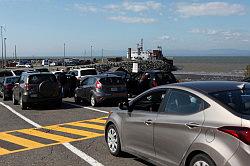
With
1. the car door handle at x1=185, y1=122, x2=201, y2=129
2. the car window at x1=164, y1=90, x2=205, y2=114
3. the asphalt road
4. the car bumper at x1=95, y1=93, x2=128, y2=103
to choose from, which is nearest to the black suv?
the asphalt road

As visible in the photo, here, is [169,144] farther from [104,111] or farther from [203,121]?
[104,111]

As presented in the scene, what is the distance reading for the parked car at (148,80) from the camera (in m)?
20.9

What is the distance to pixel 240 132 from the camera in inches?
193

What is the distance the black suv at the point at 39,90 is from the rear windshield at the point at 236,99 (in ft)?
41.8

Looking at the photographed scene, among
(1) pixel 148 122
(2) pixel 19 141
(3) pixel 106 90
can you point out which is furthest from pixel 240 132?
(3) pixel 106 90

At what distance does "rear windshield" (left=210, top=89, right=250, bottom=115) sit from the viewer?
17.6 ft

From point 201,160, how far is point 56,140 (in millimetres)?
5508

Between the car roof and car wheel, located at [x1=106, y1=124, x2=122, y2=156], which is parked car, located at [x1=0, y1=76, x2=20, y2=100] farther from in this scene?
the car roof

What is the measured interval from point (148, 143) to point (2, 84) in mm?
20774

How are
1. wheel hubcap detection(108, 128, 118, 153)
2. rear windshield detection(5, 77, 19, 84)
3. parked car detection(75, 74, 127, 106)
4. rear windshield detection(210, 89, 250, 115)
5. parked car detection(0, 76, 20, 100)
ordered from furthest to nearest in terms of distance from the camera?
rear windshield detection(5, 77, 19, 84) → parked car detection(0, 76, 20, 100) → parked car detection(75, 74, 127, 106) → wheel hubcap detection(108, 128, 118, 153) → rear windshield detection(210, 89, 250, 115)

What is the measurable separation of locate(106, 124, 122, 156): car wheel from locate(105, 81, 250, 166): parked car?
1.48 ft

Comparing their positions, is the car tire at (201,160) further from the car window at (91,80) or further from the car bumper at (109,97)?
the car window at (91,80)

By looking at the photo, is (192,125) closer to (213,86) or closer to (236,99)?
(236,99)

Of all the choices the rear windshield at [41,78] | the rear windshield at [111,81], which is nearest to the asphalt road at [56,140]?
the rear windshield at [111,81]
